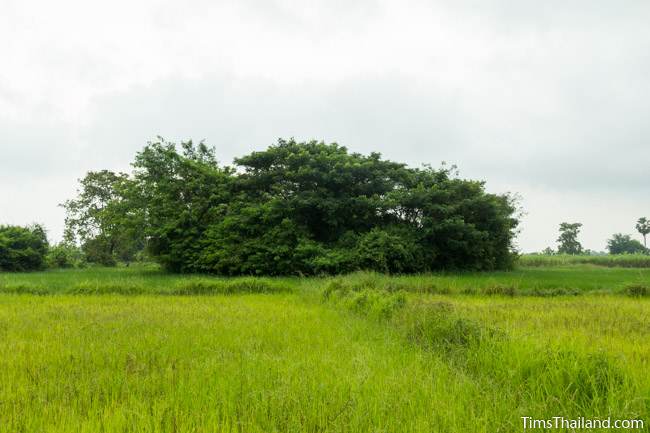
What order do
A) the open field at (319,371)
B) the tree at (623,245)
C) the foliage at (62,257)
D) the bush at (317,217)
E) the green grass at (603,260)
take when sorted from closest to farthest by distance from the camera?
the open field at (319,371)
the bush at (317,217)
the foliage at (62,257)
the green grass at (603,260)
the tree at (623,245)

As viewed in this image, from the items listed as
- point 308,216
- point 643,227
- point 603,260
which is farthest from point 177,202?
point 643,227

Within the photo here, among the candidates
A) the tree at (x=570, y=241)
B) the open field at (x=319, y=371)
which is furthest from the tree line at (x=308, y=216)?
the tree at (x=570, y=241)

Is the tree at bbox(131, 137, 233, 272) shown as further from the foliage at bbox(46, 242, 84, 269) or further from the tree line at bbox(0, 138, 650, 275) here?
the foliage at bbox(46, 242, 84, 269)

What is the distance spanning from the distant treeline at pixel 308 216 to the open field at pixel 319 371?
11.8 m

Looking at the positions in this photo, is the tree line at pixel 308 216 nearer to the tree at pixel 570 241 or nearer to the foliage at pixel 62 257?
the foliage at pixel 62 257

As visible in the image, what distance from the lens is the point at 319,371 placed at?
3.92m

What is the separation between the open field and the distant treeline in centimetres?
1182

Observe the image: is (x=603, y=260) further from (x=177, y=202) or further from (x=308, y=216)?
(x=177, y=202)

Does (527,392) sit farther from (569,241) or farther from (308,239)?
(569,241)

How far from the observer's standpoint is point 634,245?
66562mm

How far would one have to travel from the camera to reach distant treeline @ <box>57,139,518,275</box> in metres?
19.3

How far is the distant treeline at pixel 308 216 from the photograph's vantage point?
63.4 ft

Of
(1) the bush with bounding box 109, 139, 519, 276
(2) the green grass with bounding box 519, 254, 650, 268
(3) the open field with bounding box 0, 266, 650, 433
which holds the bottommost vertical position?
(3) the open field with bounding box 0, 266, 650, 433

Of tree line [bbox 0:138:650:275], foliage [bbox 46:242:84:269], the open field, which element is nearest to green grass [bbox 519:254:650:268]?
tree line [bbox 0:138:650:275]
